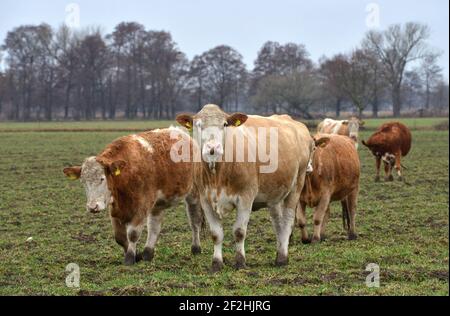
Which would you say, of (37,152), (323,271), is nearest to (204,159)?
(323,271)

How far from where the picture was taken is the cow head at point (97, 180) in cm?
753

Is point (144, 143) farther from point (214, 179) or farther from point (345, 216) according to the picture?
point (345, 216)

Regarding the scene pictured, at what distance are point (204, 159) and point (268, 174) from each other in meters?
1.02

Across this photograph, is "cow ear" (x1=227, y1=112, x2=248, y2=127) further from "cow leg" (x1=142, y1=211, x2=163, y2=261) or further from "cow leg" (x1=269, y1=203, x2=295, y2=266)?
"cow leg" (x1=142, y1=211, x2=163, y2=261)

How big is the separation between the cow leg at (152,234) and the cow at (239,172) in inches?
50.5

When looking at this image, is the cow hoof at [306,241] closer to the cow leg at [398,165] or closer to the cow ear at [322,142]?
the cow ear at [322,142]

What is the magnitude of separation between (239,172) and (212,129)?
0.64m

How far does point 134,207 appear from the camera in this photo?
8.05 metres

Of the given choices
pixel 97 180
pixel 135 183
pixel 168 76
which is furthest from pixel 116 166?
pixel 168 76

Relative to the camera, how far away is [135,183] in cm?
802

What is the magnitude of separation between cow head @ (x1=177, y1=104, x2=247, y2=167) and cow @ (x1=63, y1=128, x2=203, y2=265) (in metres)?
1.13

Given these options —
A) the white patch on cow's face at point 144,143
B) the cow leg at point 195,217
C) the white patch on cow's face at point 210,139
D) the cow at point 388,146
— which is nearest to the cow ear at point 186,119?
the white patch on cow's face at point 210,139

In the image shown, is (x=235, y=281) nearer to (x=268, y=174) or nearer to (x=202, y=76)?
(x=268, y=174)

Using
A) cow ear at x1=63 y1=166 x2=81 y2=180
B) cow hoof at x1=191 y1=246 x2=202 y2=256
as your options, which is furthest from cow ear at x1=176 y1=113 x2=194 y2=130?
cow hoof at x1=191 y1=246 x2=202 y2=256
